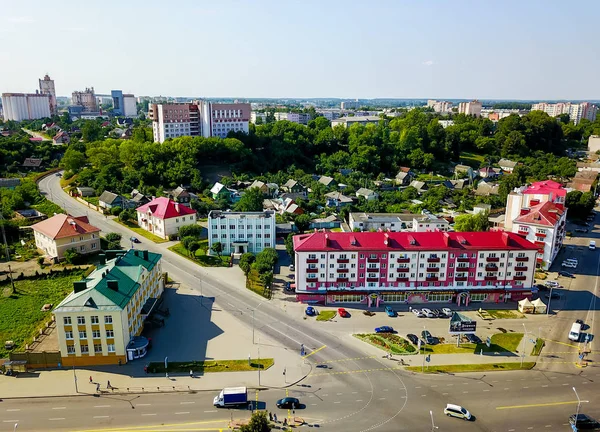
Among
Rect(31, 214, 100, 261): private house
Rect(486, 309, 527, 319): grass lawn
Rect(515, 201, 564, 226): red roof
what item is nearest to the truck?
Rect(486, 309, 527, 319): grass lawn

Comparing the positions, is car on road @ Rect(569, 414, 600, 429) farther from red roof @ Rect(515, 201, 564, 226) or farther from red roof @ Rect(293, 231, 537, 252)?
red roof @ Rect(515, 201, 564, 226)

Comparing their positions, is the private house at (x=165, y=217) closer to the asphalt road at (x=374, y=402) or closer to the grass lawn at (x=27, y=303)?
the grass lawn at (x=27, y=303)

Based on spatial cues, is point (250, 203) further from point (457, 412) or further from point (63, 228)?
point (457, 412)

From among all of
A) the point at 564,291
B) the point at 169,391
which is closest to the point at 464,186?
the point at 564,291

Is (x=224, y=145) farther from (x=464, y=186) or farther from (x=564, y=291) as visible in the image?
(x=564, y=291)

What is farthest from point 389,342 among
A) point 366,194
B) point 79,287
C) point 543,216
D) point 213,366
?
point 366,194

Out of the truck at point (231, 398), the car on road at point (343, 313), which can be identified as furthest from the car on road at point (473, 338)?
the truck at point (231, 398)
